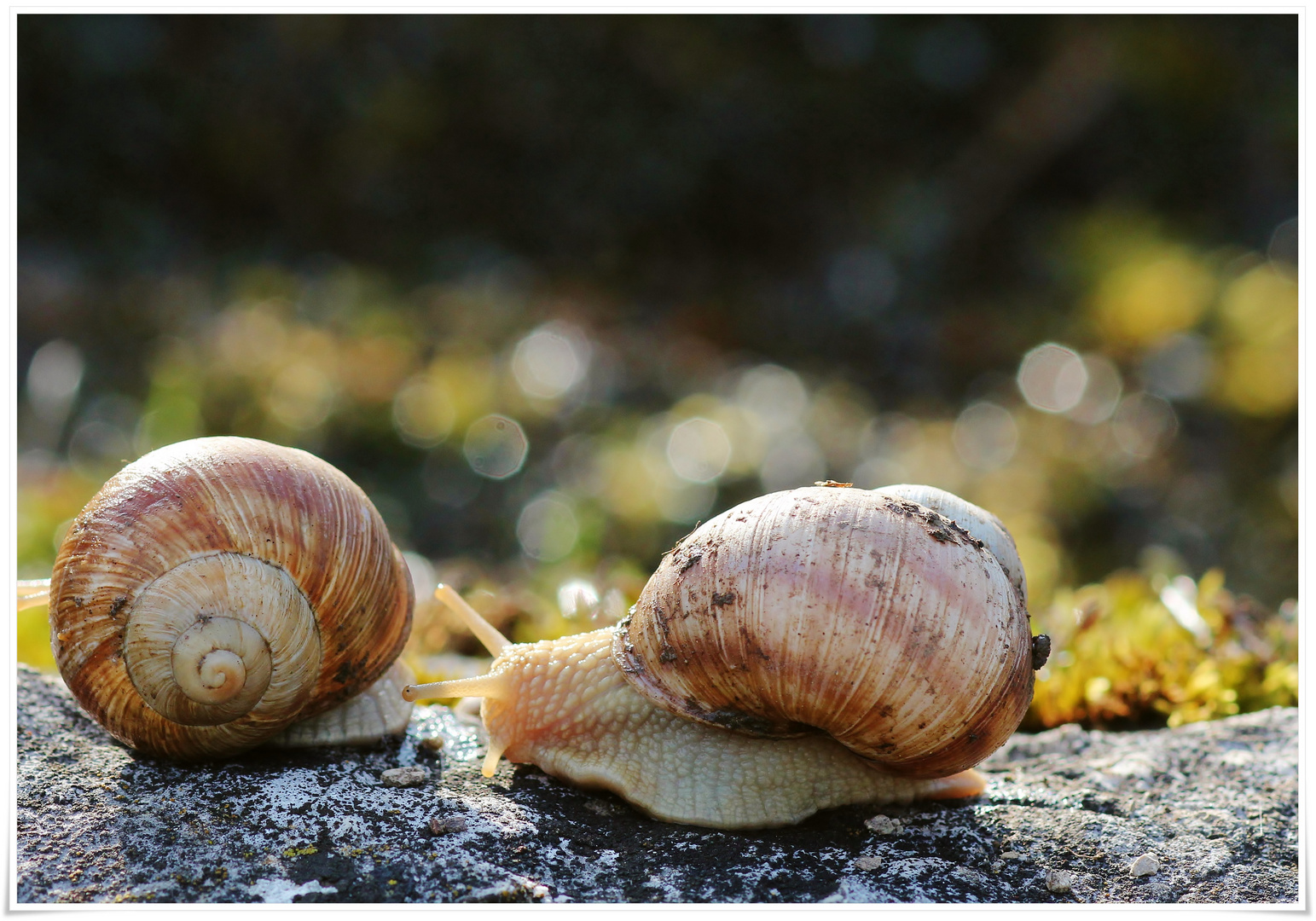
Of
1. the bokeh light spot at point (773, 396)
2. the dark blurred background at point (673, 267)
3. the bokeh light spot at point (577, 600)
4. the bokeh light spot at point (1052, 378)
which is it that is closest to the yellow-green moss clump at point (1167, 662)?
the bokeh light spot at point (577, 600)

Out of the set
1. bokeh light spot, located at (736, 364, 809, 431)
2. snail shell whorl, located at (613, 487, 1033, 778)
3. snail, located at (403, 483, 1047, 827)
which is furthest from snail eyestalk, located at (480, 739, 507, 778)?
bokeh light spot, located at (736, 364, 809, 431)

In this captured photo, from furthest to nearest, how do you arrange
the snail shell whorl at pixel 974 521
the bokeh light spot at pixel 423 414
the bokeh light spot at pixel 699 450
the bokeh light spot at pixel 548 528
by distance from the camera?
the bokeh light spot at pixel 423 414 < the bokeh light spot at pixel 699 450 < the bokeh light spot at pixel 548 528 < the snail shell whorl at pixel 974 521

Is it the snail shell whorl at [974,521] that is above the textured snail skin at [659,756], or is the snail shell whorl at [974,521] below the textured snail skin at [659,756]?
above

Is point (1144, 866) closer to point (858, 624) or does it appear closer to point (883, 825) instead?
point (883, 825)

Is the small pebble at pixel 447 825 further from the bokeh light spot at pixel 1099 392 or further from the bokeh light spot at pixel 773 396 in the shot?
the bokeh light spot at pixel 1099 392

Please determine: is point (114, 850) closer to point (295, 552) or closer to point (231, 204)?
point (295, 552)

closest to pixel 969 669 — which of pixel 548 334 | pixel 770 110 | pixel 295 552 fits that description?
pixel 295 552

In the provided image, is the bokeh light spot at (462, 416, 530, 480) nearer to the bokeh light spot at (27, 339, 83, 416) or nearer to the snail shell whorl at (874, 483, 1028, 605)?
the bokeh light spot at (27, 339, 83, 416)
